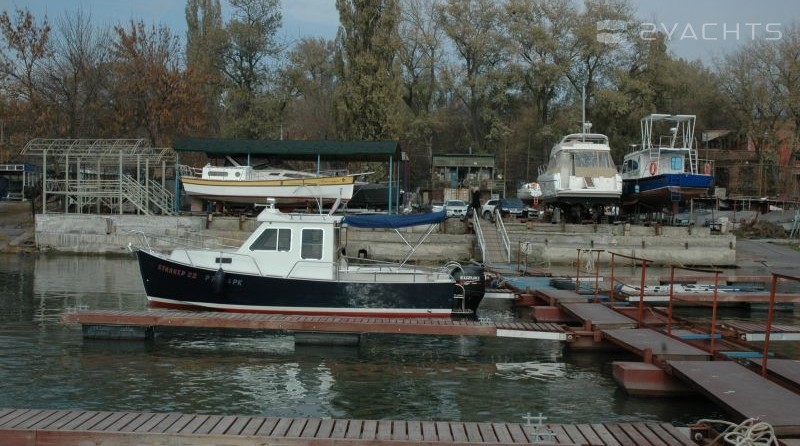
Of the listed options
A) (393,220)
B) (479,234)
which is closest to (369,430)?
(393,220)

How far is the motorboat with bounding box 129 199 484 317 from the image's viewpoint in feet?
55.7

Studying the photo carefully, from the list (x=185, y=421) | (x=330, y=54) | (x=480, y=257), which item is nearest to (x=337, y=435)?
(x=185, y=421)

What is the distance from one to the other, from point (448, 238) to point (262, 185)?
9.27 m

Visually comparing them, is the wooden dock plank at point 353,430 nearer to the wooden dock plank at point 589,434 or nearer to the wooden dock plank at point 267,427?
the wooden dock plank at point 267,427

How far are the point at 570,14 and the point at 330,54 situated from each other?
875 inches

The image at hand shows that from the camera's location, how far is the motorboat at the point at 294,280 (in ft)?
55.7

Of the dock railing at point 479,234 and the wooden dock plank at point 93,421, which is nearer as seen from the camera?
the wooden dock plank at point 93,421

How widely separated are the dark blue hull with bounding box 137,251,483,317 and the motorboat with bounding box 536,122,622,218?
20901 mm

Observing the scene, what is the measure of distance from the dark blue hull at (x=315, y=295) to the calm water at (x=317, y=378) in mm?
641

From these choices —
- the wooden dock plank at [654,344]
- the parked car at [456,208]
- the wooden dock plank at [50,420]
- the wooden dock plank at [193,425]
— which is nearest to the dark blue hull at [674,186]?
the parked car at [456,208]

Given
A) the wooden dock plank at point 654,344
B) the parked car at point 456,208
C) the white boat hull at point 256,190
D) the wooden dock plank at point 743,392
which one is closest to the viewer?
the wooden dock plank at point 743,392

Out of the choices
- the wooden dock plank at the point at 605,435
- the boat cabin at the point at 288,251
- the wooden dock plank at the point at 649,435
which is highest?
the boat cabin at the point at 288,251

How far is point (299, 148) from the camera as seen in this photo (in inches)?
1431

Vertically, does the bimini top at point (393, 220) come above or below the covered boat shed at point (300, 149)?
below
